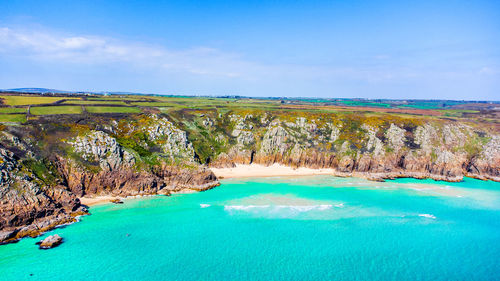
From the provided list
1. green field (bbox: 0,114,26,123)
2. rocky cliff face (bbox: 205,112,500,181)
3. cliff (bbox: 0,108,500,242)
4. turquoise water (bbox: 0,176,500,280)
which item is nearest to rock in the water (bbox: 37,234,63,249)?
turquoise water (bbox: 0,176,500,280)

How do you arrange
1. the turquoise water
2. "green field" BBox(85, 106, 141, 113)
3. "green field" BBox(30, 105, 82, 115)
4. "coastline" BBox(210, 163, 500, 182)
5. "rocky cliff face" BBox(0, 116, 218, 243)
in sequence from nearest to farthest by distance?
1. the turquoise water
2. "rocky cliff face" BBox(0, 116, 218, 243)
3. "green field" BBox(30, 105, 82, 115)
4. "coastline" BBox(210, 163, 500, 182)
5. "green field" BBox(85, 106, 141, 113)

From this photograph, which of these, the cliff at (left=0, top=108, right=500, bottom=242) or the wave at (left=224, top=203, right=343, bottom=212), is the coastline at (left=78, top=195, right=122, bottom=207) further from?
the wave at (left=224, top=203, right=343, bottom=212)

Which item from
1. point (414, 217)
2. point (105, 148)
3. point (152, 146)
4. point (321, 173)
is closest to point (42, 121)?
point (105, 148)

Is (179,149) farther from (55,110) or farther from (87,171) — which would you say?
(55,110)

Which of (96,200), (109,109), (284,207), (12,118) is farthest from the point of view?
(109,109)

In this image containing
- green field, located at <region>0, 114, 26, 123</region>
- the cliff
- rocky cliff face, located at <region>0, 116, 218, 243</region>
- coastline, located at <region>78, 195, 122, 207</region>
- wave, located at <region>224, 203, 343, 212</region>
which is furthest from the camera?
green field, located at <region>0, 114, 26, 123</region>

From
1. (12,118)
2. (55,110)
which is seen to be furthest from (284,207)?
(55,110)

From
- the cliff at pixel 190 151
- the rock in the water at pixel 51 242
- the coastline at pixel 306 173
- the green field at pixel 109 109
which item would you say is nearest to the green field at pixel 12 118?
the cliff at pixel 190 151
